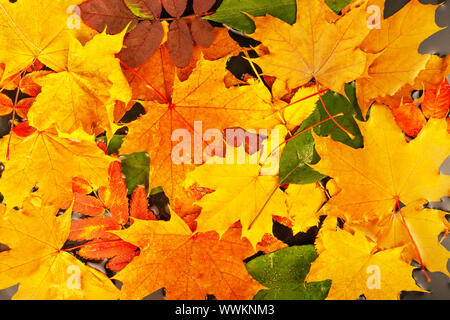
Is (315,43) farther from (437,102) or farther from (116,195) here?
(116,195)

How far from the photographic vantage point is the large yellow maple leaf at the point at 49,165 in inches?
19.9

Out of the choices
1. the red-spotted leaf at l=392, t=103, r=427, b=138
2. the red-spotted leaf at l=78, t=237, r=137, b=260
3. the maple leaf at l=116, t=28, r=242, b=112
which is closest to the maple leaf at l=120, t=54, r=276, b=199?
the maple leaf at l=116, t=28, r=242, b=112

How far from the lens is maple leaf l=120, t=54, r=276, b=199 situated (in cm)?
47

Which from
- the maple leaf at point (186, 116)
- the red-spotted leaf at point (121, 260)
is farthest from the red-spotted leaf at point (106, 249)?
the maple leaf at point (186, 116)

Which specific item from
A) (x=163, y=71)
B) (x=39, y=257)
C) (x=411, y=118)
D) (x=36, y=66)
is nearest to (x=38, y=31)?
(x=36, y=66)

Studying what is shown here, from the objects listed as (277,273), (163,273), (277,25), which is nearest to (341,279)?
(277,273)

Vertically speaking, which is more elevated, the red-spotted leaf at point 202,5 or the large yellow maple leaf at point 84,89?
the red-spotted leaf at point 202,5

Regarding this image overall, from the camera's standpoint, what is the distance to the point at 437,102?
0.52 m

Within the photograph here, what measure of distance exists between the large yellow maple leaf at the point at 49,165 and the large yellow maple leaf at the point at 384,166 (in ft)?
1.16

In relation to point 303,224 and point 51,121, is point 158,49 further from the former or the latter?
point 303,224

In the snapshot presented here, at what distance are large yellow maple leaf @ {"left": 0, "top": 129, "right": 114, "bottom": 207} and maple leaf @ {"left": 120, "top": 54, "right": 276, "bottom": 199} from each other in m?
0.08

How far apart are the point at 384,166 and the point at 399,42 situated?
19 centimetres

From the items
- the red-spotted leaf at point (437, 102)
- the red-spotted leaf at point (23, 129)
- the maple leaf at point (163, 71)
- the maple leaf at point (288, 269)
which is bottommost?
the maple leaf at point (288, 269)

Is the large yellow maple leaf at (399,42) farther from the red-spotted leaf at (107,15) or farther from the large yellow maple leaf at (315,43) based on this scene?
the red-spotted leaf at (107,15)
